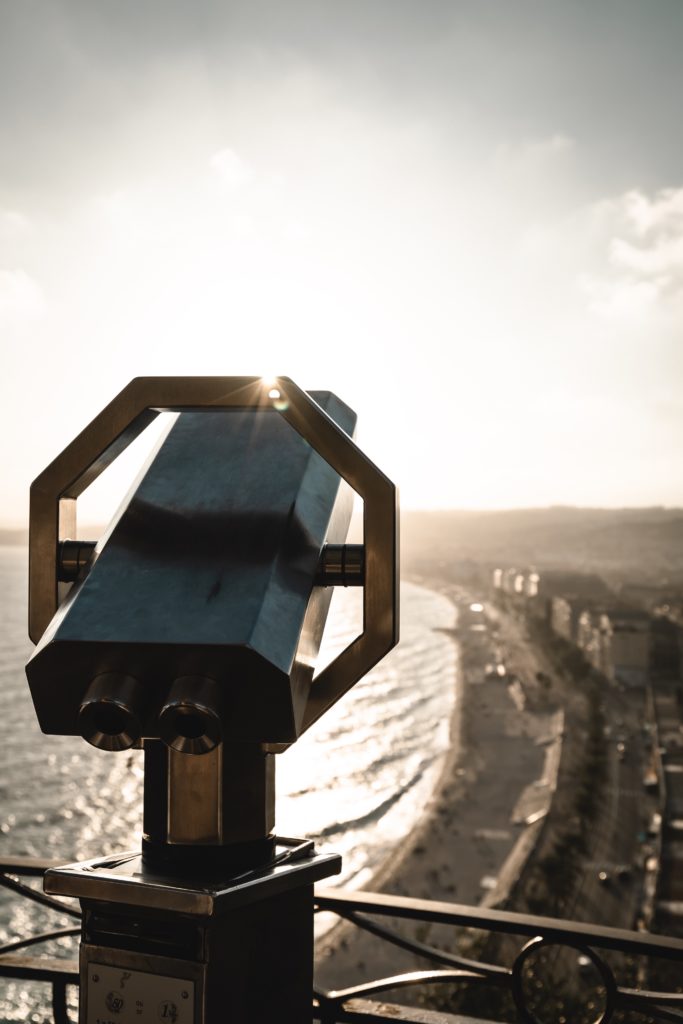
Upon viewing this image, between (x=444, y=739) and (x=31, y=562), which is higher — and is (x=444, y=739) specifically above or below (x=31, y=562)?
below

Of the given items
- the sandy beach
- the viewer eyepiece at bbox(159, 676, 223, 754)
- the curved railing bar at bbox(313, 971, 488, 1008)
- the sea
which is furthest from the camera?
the sea

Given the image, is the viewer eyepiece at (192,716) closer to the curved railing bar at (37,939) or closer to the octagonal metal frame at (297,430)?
the octagonal metal frame at (297,430)

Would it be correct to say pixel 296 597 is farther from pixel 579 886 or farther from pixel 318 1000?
pixel 579 886

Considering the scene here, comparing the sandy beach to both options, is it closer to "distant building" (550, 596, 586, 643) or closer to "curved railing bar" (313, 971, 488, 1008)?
"curved railing bar" (313, 971, 488, 1008)

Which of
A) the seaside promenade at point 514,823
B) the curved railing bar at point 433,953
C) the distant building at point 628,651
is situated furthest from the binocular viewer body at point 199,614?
the distant building at point 628,651

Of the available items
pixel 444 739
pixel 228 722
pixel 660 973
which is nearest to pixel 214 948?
pixel 228 722

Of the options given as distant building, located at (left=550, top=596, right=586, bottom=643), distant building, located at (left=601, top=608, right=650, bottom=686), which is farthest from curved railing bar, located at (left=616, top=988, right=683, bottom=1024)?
distant building, located at (left=550, top=596, right=586, bottom=643)
